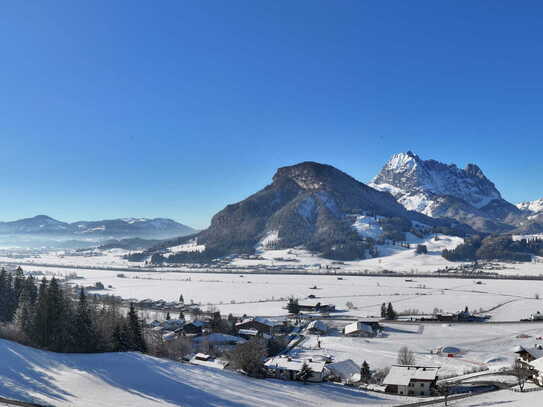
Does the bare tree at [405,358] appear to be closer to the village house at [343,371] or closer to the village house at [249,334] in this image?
the village house at [343,371]

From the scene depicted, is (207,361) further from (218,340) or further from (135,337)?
(218,340)

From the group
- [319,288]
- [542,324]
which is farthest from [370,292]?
[542,324]

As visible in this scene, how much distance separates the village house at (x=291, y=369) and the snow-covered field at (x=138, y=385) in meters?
1.73

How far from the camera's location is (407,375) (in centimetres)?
3494

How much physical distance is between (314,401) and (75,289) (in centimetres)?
8582

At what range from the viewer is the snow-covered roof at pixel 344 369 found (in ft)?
129

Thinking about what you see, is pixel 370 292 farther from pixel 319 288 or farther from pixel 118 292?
pixel 118 292

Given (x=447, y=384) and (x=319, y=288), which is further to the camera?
(x=319, y=288)

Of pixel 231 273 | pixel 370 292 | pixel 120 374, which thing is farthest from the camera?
pixel 231 273

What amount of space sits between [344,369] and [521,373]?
1354 centimetres

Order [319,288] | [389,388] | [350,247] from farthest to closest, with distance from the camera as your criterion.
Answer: [350,247], [319,288], [389,388]

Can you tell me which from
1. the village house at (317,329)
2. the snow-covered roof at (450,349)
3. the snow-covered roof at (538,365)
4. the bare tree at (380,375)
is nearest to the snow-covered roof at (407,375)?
the bare tree at (380,375)

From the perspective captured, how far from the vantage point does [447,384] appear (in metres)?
34.4

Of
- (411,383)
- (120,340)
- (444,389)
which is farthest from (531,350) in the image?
(120,340)
